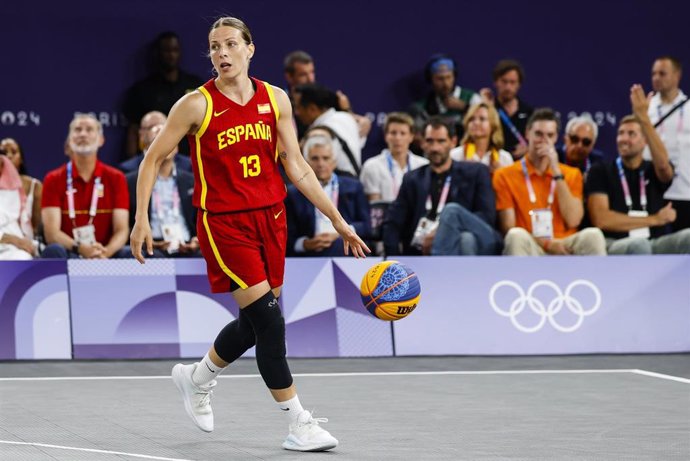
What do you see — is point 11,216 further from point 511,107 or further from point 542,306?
point 511,107

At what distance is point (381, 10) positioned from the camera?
15.2 meters

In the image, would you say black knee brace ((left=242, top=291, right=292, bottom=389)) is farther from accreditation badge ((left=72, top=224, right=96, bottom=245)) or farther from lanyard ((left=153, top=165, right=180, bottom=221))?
lanyard ((left=153, top=165, right=180, bottom=221))

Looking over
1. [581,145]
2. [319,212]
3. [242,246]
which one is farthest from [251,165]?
[581,145]

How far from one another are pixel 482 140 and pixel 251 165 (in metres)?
5.92

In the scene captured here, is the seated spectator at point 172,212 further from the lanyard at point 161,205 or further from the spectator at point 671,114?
the spectator at point 671,114

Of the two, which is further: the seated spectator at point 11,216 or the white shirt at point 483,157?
the white shirt at point 483,157

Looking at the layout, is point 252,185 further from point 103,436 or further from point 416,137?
point 416,137

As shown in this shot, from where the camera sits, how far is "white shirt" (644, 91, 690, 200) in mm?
12539

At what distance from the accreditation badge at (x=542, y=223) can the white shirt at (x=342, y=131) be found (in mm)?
1857

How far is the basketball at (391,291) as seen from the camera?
7613mm

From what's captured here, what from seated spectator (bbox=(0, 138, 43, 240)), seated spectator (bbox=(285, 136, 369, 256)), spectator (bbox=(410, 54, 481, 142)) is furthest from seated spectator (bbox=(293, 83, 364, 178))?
seated spectator (bbox=(0, 138, 43, 240))

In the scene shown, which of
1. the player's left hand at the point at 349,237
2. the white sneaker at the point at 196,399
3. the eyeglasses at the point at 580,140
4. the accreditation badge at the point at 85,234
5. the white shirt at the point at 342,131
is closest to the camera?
the player's left hand at the point at 349,237

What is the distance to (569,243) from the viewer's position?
1171cm

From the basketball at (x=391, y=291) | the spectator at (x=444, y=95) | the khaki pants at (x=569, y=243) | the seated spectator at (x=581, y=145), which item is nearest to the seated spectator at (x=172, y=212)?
the khaki pants at (x=569, y=243)
